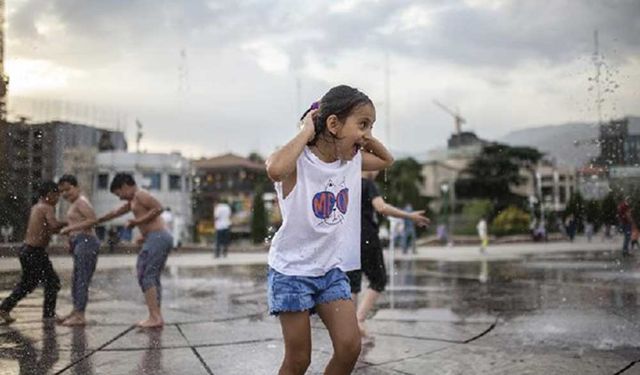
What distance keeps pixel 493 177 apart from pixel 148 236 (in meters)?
75.0

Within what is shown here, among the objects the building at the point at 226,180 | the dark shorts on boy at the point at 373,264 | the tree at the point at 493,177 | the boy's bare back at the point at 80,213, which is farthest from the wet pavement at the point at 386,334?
the tree at the point at 493,177

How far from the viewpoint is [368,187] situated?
535 cm

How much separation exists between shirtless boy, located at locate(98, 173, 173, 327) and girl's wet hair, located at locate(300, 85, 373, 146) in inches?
134

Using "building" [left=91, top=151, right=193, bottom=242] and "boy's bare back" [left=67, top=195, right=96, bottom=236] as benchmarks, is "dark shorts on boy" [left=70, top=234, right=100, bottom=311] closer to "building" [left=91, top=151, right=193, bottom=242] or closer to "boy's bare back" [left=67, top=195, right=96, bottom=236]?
"boy's bare back" [left=67, top=195, right=96, bottom=236]

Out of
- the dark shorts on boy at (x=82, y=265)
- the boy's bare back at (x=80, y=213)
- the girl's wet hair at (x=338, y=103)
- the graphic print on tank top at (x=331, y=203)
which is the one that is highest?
the girl's wet hair at (x=338, y=103)

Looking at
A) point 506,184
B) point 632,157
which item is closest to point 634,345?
point 632,157

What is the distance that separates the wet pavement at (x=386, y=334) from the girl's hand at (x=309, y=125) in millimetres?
1736

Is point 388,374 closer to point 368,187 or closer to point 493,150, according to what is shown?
point 368,187

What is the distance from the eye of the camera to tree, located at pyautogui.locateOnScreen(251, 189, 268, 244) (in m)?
31.0

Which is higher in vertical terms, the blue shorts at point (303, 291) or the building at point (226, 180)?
the building at point (226, 180)

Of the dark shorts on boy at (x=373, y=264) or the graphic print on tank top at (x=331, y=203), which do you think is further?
the dark shorts on boy at (x=373, y=264)

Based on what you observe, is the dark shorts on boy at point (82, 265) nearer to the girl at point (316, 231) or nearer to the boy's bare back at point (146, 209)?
the boy's bare back at point (146, 209)

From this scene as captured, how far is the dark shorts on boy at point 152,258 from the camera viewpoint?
18.4 feet

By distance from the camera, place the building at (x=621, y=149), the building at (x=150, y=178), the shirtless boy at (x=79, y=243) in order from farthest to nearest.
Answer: the building at (x=150, y=178) → the building at (x=621, y=149) → the shirtless boy at (x=79, y=243)
